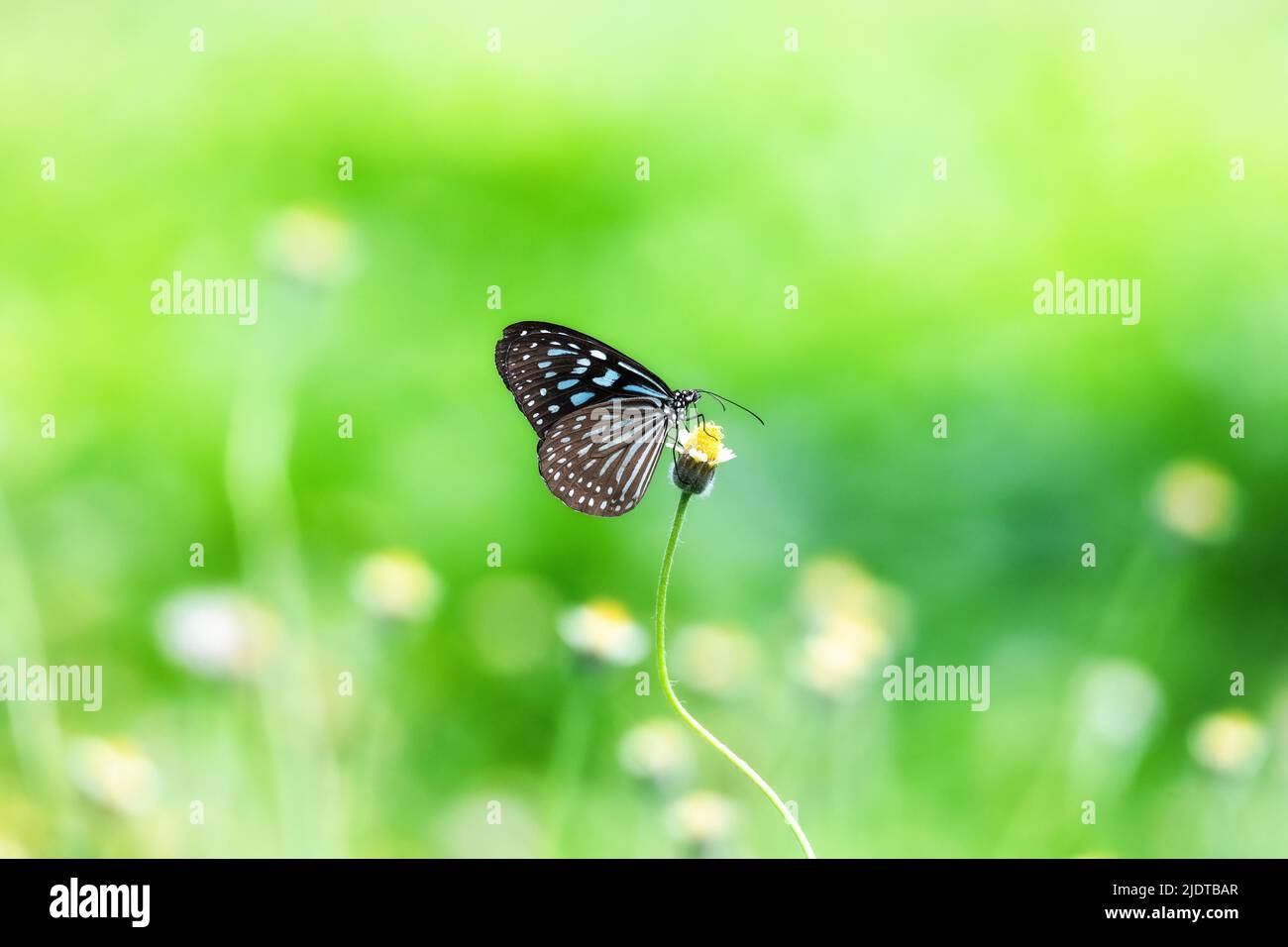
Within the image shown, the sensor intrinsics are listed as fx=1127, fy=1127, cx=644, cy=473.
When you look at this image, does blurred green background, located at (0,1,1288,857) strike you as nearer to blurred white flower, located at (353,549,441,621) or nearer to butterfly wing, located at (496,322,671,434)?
blurred white flower, located at (353,549,441,621)

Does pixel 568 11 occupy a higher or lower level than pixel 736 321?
higher

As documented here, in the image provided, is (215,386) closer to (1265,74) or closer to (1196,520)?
(1196,520)

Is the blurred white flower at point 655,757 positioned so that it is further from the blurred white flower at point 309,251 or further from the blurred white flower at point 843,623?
the blurred white flower at point 309,251

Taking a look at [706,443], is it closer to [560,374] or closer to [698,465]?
[698,465]

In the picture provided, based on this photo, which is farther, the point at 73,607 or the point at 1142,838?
the point at 73,607

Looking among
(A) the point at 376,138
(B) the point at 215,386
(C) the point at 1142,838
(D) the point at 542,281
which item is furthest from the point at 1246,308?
(B) the point at 215,386

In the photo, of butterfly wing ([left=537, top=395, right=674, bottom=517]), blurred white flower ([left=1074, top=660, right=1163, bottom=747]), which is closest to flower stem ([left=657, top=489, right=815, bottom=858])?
butterfly wing ([left=537, top=395, right=674, bottom=517])
